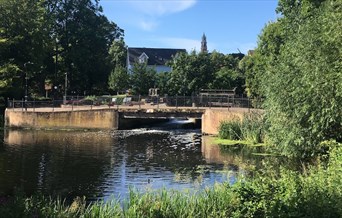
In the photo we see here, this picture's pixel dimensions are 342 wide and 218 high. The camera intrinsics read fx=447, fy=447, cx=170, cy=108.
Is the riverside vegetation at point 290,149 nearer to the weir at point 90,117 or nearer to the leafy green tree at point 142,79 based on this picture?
the weir at point 90,117

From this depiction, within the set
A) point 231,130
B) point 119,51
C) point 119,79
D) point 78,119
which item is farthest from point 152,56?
point 231,130

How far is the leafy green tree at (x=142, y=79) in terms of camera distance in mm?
68062

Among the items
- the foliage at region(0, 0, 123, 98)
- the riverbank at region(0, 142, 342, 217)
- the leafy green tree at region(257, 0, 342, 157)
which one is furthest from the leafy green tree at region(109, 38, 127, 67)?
the riverbank at region(0, 142, 342, 217)

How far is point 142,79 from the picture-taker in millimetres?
68312

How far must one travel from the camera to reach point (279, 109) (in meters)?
23.0

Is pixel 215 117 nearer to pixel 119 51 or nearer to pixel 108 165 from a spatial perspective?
pixel 108 165

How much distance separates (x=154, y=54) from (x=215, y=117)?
74840mm

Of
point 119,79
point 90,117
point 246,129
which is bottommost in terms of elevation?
point 246,129

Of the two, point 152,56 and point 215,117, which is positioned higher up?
point 152,56

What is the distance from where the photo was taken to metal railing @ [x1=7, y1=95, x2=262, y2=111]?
47.4m

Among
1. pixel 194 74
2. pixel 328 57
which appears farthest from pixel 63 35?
pixel 328 57

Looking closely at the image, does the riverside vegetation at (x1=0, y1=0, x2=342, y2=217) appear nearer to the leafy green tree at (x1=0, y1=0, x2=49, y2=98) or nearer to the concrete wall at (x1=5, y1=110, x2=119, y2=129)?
the concrete wall at (x1=5, y1=110, x2=119, y2=129)

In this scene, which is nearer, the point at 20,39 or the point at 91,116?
the point at 91,116

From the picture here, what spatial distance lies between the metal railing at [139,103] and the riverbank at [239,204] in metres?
34.6
